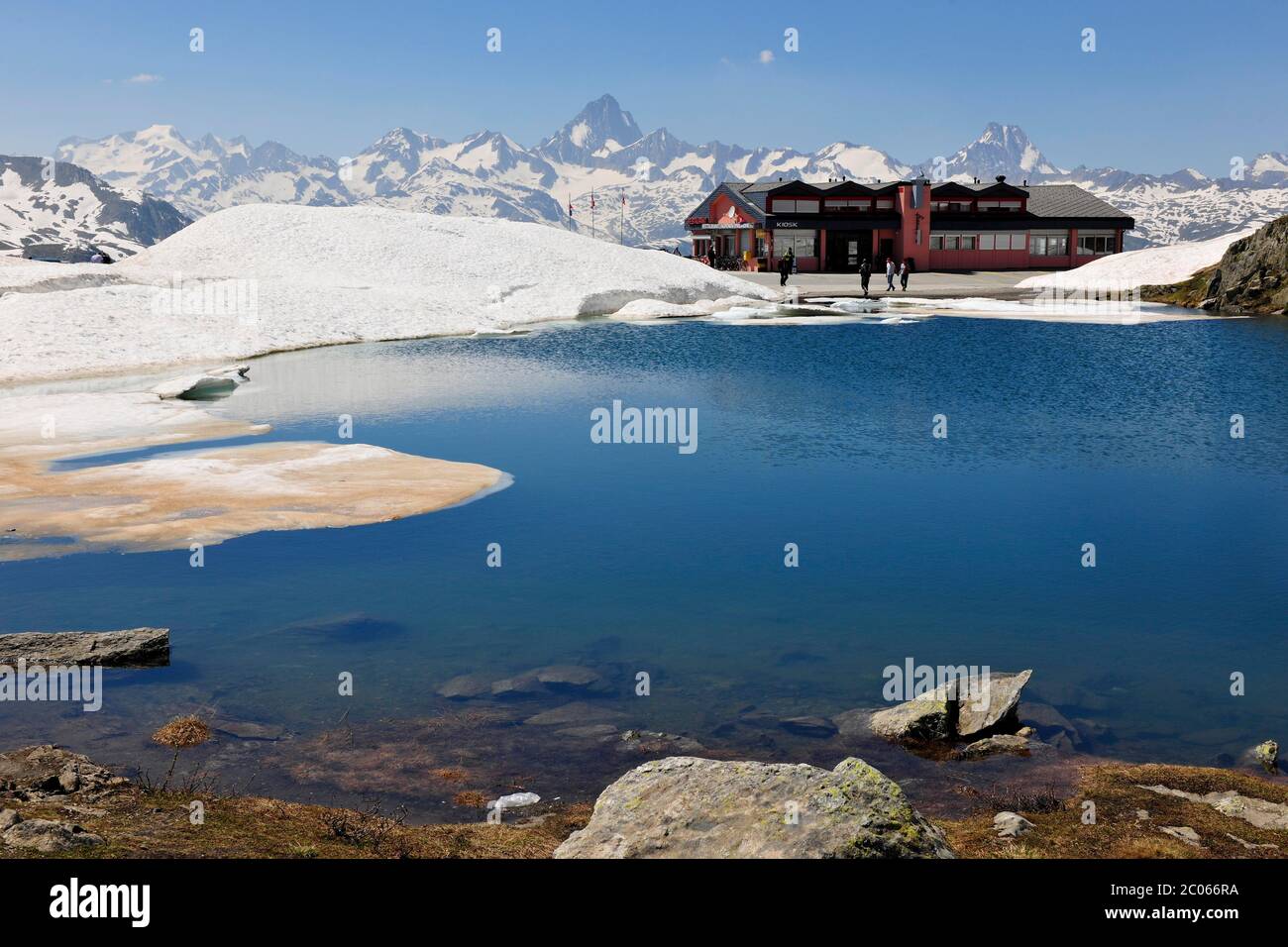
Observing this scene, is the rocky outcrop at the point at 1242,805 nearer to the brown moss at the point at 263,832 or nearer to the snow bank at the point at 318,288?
the brown moss at the point at 263,832

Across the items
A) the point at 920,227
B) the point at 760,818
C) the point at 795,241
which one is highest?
the point at 920,227

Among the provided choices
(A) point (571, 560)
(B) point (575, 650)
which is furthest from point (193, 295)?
(B) point (575, 650)

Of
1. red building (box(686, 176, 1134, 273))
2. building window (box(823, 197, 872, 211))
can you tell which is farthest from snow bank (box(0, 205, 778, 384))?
building window (box(823, 197, 872, 211))

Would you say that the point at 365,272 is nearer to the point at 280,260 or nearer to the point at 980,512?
the point at 280,260

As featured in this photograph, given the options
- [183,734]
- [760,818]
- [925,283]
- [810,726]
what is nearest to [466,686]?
[183,734]

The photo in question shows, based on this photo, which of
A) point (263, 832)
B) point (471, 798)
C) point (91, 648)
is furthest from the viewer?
point (91, 648)

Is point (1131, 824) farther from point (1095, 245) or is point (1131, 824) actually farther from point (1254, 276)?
point (1095, 245)

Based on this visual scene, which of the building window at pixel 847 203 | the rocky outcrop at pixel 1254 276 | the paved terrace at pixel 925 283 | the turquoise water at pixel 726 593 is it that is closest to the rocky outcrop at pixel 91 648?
the turquoise water at pixel 726 593
